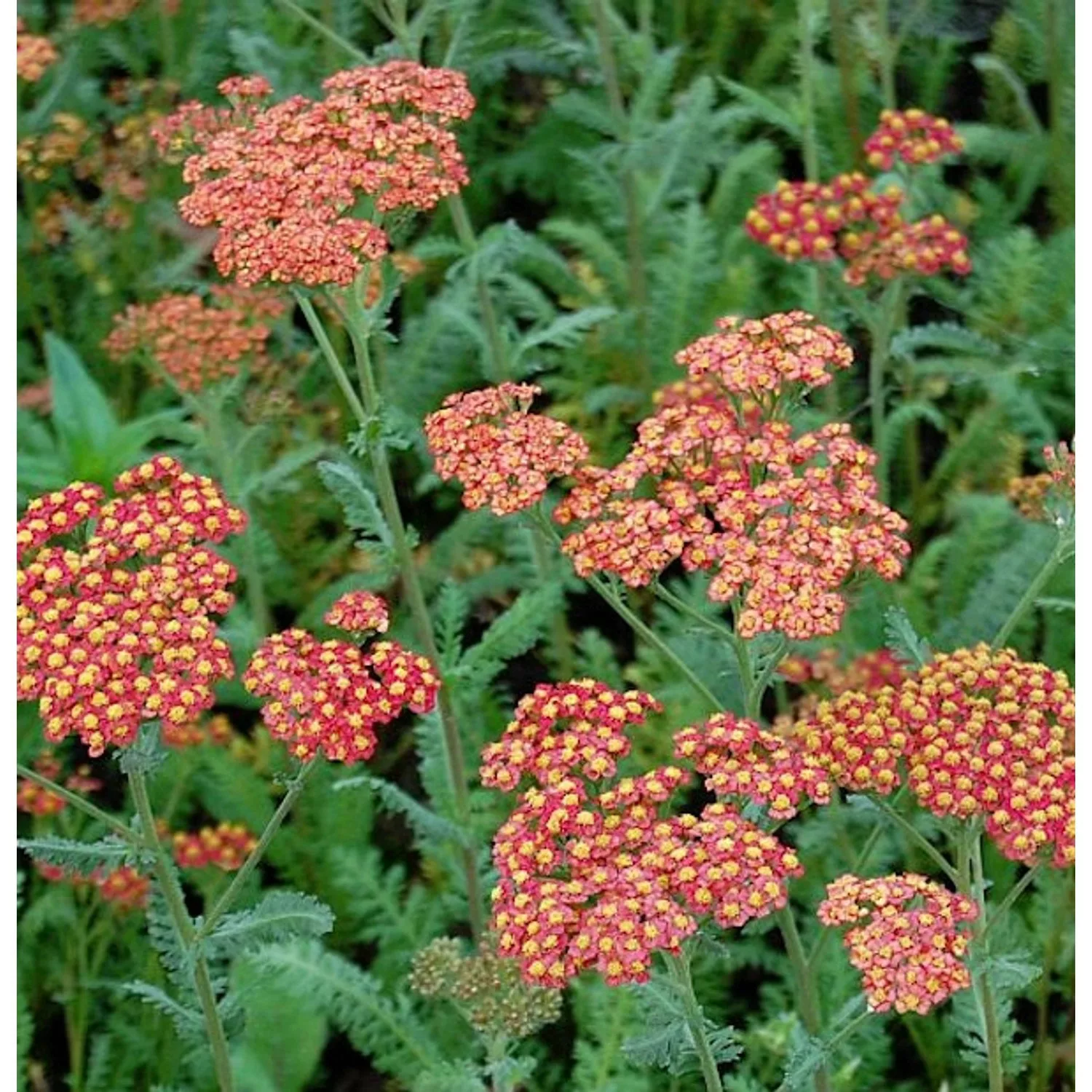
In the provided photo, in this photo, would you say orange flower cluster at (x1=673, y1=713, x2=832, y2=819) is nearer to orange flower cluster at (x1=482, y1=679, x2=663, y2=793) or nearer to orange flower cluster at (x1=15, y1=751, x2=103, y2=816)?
orange flower cluster at (x1=482, y1=679, x2=663, y2=793)

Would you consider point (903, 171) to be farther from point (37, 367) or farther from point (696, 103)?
point (37, 367)

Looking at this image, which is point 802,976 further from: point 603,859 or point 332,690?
point 332,690

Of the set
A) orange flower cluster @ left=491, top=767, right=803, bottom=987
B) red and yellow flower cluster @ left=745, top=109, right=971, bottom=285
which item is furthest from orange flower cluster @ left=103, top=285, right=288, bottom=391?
orange flower cluster @ left=491, top=767, right=803, bottom=987

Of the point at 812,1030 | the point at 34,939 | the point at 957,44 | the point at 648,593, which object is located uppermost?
the point at 957,44

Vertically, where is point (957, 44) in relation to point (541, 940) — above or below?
above

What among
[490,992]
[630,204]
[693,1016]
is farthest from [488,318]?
[693,1016]
